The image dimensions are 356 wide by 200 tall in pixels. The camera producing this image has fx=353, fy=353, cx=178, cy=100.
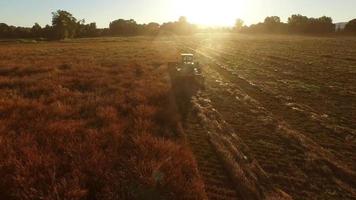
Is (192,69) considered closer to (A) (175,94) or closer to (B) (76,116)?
(A) (175,94)

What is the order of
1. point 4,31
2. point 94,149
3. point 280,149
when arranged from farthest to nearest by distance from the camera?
point 4,31 < point 280,149 < point 94,149

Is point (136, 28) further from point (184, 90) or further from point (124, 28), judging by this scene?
point (184, 90)

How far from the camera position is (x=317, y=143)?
9859 millimetres

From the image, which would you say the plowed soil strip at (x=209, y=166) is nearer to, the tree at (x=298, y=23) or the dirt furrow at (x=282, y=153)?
the dirt furrow at (x=282, y=153)

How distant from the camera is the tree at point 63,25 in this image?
4336 inches

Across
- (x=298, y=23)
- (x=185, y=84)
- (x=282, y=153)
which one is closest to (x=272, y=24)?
(x=298, y=23)

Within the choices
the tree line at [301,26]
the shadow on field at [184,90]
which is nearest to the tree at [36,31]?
the tree line at [301,26]

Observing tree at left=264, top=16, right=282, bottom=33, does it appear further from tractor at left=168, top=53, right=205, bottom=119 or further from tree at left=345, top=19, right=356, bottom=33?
tractor at left=168, top=53, right=205, bottom=119

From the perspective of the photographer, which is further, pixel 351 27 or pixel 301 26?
pixel 301 26

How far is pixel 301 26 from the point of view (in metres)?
127

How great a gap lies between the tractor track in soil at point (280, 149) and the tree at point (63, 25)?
102957 mm

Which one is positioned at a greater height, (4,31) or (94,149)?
(4,31)

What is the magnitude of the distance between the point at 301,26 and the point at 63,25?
8186cm

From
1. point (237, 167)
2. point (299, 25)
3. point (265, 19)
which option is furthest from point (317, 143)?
point (265, 19)
